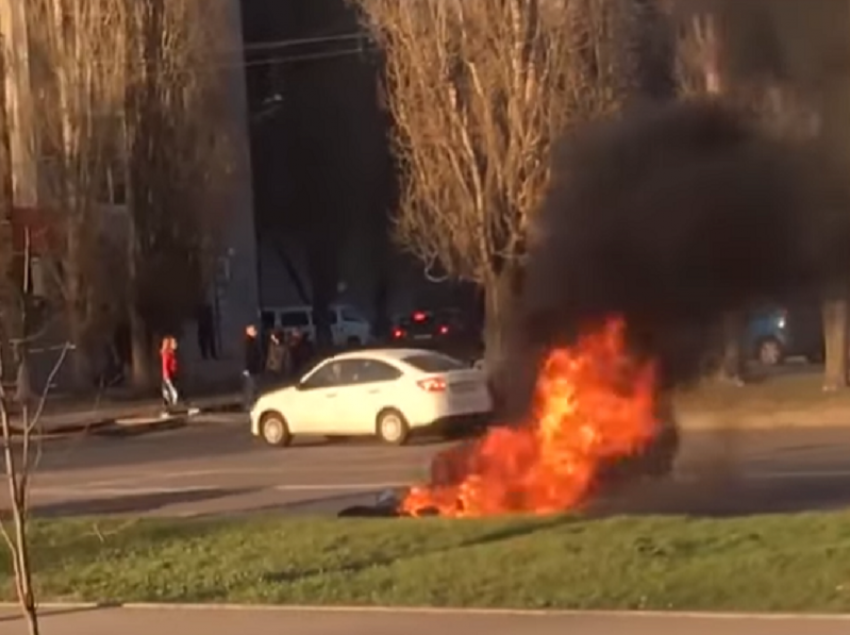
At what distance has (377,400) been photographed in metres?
30.6

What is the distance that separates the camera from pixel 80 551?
16.5 meters

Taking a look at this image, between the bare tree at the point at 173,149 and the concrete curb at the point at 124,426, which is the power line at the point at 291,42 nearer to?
the bare tree at the point at 173,149

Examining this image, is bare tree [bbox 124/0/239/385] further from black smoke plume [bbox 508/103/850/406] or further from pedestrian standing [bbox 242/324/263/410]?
black smoke plume [bbox 508/103/850/406]

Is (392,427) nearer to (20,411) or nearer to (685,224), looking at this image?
(20,411)

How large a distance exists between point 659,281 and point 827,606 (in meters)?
5.77

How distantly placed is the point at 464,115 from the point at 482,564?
20.9 m

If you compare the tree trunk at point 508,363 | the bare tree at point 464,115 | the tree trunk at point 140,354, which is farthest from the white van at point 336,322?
the tree trunk at point 508,363

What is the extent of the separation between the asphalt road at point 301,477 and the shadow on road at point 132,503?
1 centimetres

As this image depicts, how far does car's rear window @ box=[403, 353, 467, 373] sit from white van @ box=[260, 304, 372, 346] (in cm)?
3288

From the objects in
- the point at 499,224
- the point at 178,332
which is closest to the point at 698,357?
the point at 499,224

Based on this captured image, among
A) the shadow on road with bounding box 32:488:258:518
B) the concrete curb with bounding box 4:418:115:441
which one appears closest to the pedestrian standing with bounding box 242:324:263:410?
the concrete curb with bounding box 4:418:115:441

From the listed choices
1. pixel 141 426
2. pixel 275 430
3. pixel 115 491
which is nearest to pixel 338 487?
pixel 115 491

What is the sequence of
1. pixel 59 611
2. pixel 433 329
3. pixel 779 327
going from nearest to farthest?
pixel 779 327 < pixel 59 611 < pixel 433 329

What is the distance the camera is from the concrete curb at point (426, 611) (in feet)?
39.3
